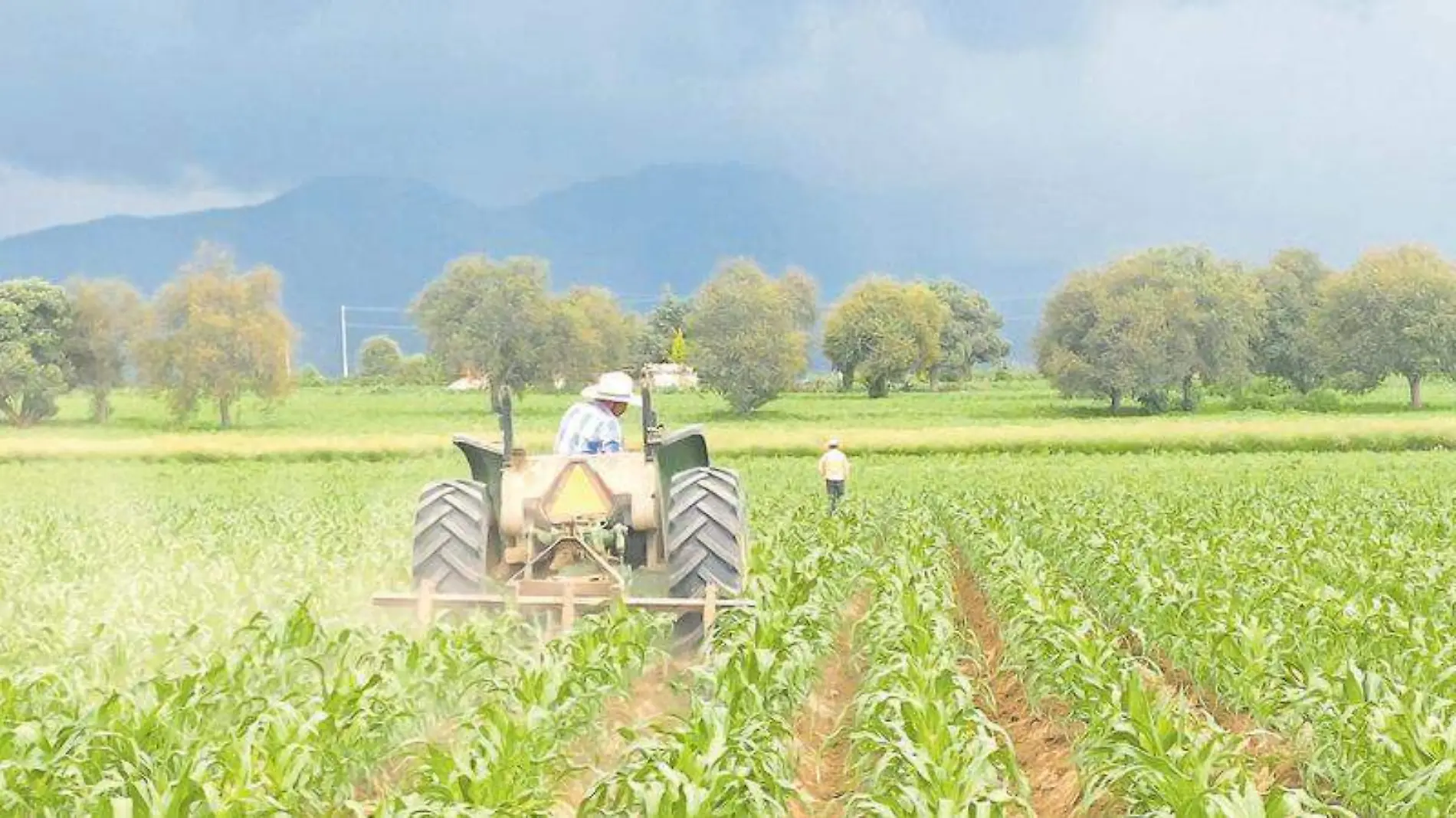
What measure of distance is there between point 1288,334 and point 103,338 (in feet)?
201

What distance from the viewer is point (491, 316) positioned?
73.6 metres

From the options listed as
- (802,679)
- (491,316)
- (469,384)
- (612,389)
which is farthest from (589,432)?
(469,384)

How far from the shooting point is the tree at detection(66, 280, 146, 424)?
67.0 meters

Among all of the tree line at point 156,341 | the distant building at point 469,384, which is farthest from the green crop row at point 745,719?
the distant building at point 469,384

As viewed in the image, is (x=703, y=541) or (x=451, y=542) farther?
(x=451, y=542)

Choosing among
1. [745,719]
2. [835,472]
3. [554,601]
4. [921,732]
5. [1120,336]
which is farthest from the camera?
[1120,336]

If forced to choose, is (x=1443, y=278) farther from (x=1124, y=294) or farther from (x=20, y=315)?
(x=20, y=315)

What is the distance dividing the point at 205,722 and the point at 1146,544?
11097mm

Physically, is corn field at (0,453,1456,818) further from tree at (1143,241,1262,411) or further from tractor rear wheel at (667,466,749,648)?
tree at (1143,241,1262,411)

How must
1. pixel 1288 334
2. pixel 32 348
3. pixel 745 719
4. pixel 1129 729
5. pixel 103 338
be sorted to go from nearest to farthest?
pixel 1129 729
pixel 745 719
pixel 32 348
pixel 103 338
pixel 1288 334

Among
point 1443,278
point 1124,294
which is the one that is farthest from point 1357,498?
point 1443,278

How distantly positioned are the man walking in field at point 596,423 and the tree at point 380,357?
99264mm

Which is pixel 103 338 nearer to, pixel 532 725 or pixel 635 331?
pixel 635 331

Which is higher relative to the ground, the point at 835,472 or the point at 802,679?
the point at 835,472
